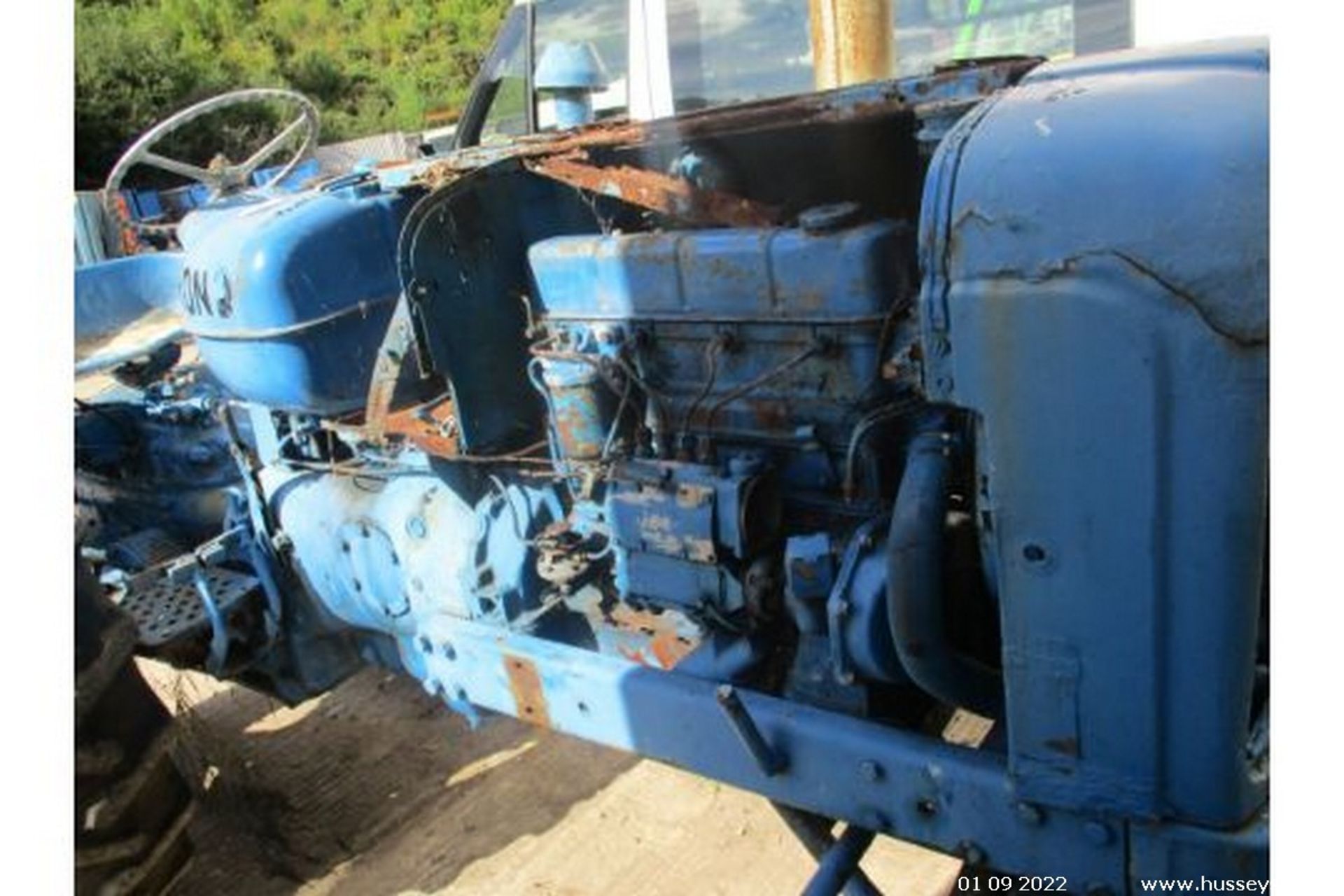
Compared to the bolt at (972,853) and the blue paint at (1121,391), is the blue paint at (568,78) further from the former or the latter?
the bolt at (972,853)

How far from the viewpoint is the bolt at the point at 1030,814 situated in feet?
4.94

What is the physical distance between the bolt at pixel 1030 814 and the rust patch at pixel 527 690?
97 centimetres

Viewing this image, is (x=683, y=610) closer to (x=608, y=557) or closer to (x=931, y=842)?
(x=608, y=557)

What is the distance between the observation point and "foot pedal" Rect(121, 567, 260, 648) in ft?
8.99

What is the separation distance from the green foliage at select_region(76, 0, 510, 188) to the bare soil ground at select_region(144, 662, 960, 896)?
13.6 metres

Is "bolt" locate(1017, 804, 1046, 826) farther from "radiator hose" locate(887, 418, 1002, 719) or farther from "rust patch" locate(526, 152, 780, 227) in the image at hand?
"rust patch" locate(526, 152, 780, 227)

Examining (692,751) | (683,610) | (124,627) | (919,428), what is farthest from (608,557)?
(124,627)

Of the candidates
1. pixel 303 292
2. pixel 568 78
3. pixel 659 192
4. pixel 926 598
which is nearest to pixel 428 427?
pixel 303 292

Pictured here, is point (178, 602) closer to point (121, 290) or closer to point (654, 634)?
point (654, 634)

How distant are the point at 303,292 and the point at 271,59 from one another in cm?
1962

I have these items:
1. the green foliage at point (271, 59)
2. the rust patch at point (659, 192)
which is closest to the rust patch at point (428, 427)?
the rust patch at point (659, 192)

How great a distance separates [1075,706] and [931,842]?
0.38 metres

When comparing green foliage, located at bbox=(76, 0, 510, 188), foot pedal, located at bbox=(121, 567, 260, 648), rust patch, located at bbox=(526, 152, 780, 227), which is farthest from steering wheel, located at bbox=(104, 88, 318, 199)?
green foliage, located at bbox=(76, 0, 510, 188)

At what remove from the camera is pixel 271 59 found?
782 inches
